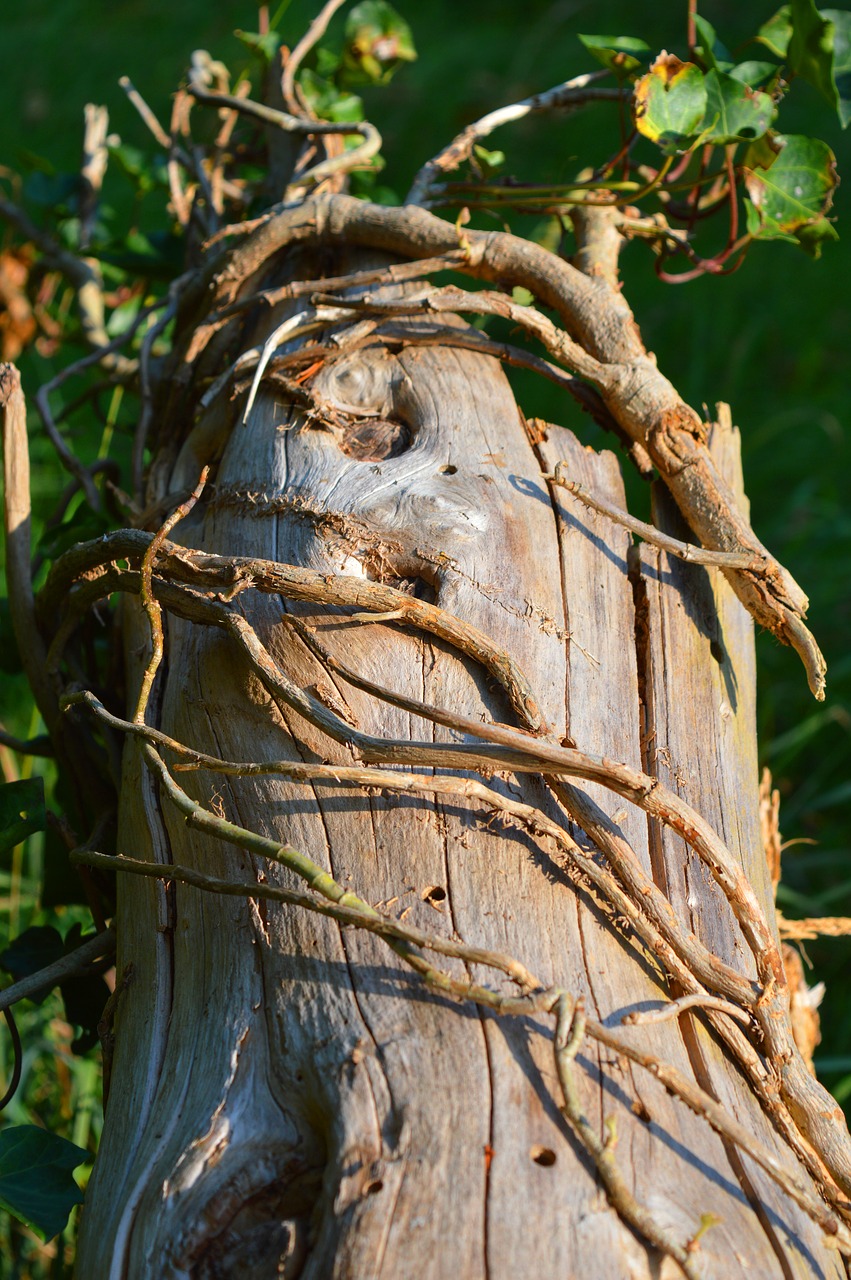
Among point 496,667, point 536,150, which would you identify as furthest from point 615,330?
point 536,150

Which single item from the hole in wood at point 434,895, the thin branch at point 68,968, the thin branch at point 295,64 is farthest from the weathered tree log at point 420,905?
the thin branch at point 295,64

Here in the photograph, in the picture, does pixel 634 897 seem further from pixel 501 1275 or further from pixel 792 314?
pixel 792 314

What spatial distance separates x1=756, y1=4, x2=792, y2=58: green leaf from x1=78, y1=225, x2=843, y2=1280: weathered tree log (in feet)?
2.18

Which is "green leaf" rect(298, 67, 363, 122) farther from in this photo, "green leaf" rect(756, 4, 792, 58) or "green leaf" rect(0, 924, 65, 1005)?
"green leaf" rect(0, 924, 65, 1005)

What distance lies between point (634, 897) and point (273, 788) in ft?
1.29

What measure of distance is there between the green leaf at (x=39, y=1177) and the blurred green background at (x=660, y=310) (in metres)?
0.54

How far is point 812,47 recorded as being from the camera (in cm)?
146

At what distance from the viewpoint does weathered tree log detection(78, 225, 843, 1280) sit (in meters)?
0.82

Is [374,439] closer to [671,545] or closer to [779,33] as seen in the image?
[671,545]

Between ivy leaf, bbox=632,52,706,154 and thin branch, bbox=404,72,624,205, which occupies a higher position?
thin branch, bbox=404,72,624,205

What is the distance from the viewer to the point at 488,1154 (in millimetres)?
824

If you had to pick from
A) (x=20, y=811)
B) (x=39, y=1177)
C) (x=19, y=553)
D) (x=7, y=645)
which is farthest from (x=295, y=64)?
(x=39, y=1177)

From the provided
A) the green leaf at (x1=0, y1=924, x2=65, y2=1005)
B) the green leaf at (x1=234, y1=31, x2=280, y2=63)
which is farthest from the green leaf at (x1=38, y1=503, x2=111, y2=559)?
the green leaf at (x1=234, y1=31, x2=280, y2=63)

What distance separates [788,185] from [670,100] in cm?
25
